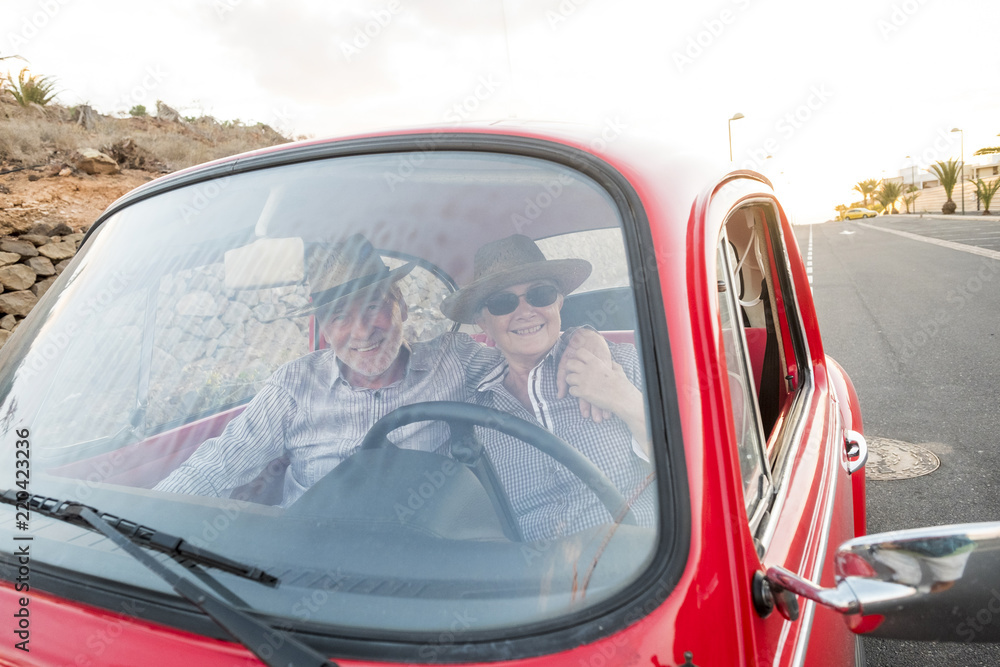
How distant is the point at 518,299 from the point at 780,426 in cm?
92

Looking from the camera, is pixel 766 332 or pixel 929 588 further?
pixel 766 332

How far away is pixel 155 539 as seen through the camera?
1.00 m

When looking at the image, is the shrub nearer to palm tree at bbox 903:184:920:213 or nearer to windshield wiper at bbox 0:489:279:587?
windshield wiper at bbox 0:489:279:587

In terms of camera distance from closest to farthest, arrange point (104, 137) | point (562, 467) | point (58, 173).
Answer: point (562, 467) → point (58, 173) → point (104, 137)

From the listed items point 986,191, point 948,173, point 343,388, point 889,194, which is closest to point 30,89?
point 343,388

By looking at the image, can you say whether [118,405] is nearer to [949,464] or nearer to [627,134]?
[627,134]

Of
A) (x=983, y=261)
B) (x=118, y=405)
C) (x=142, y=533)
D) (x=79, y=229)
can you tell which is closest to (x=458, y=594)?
(x=142, y=533)

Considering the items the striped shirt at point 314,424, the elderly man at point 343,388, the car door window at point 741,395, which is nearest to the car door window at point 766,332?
the car door window at point 741,395

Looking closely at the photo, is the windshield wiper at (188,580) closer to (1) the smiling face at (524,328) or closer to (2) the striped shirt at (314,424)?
(2) the striped shirt at (314,424)

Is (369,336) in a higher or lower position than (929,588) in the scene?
higher

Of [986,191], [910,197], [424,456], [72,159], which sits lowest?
[910,197]

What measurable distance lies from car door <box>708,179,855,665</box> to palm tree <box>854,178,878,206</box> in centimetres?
9472

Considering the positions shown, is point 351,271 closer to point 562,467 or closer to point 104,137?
point 562,467

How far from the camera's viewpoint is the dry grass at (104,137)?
9.77 meters
